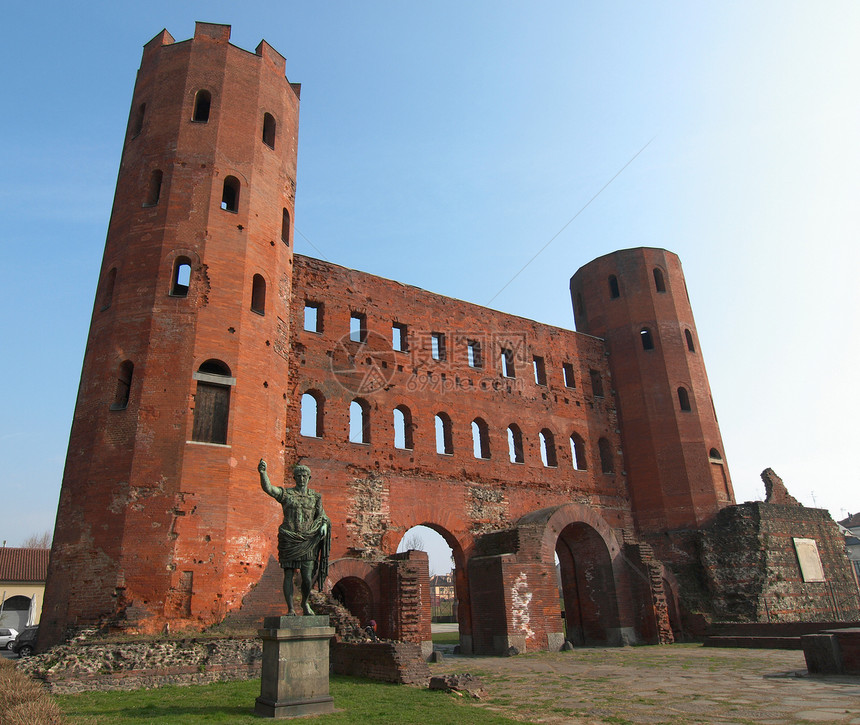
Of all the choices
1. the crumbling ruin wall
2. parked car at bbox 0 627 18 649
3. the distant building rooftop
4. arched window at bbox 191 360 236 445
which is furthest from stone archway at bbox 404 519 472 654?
the distant building rooftop

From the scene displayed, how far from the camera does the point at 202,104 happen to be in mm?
17266

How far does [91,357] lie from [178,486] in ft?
13.6

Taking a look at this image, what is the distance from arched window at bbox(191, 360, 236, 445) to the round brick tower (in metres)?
16.3

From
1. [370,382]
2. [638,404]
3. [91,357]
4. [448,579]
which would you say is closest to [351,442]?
[370,382]

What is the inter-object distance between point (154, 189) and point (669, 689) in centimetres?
1567

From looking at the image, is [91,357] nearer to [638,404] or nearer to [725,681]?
[725,681]

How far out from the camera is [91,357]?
47.3ft

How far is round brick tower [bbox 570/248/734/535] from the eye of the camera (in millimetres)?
22938

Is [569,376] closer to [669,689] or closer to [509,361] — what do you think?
[509,361]

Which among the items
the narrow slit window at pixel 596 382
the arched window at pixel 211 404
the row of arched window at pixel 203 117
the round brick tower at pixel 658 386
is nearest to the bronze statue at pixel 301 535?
the arched window at pixel 211 404

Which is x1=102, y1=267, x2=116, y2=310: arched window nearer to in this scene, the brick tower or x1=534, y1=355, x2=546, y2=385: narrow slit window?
A: the brick tower

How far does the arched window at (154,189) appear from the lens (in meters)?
15.7

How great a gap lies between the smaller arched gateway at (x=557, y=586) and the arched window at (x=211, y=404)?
832 cm

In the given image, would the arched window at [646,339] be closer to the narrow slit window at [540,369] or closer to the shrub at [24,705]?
the narrow slit window at [540,369]
